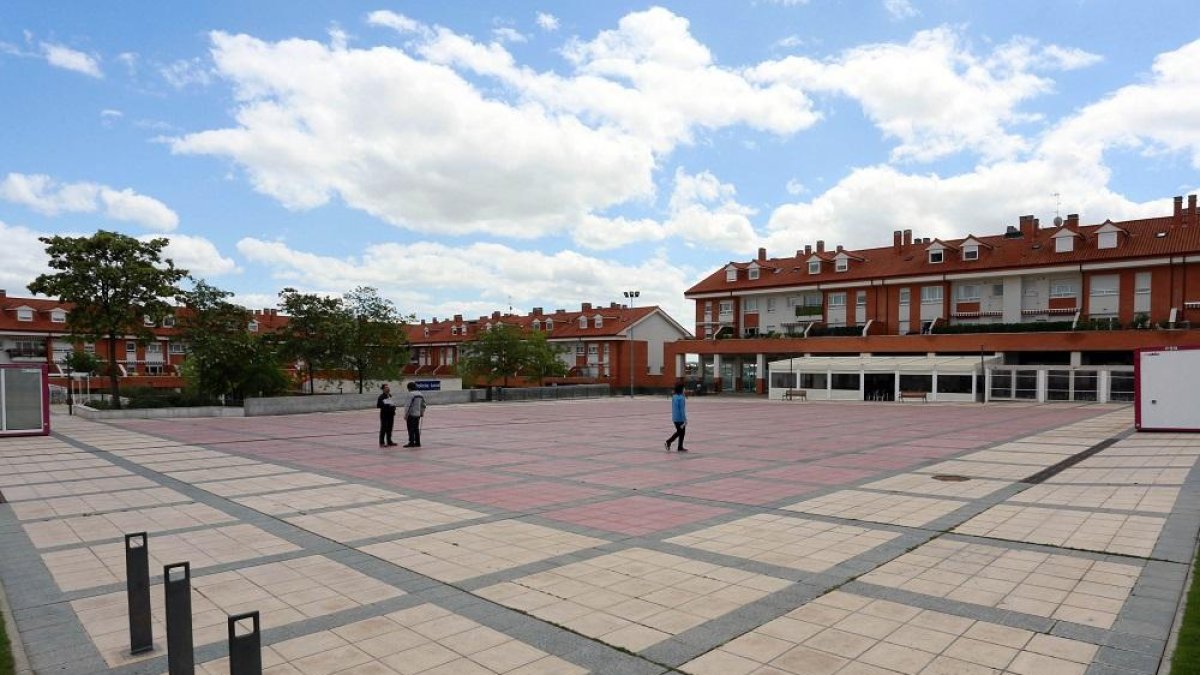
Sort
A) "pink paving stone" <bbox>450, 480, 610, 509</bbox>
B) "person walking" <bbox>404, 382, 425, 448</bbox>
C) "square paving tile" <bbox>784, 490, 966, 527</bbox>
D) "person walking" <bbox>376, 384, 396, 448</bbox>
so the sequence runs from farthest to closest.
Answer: "person walking" <bbox>376, 384, 396, 448</bbox> < "person walking" <bbox>404, 382, 425, 448</bbox> < "pink paving stone" <bbox>450, 480, 610, 509</bbox> < "square paving tile" <bbox>784, 490, 966, 527</bbox>

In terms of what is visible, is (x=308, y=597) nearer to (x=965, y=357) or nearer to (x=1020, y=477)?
(x=1020, y=477)

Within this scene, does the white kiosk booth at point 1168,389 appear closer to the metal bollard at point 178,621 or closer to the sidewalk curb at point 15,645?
the metal bollard at point 178,621

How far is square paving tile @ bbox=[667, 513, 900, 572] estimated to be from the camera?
7922 mm

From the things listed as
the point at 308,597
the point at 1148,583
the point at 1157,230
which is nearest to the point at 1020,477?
the point at 1148,583

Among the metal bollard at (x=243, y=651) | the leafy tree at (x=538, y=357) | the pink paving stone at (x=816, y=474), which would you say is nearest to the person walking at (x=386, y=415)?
the pink paving stone at (x=816, y=474)

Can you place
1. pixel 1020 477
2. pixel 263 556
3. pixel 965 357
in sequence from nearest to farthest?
pixel 263 556, pixel 1020 477, pixel 965 357

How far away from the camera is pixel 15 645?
18.1 ft

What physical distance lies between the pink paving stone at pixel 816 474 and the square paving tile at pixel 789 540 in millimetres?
3856

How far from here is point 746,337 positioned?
5897cm

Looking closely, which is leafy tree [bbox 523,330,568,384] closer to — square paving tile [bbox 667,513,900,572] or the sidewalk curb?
square paving tile [bbox 667,513,900,572]

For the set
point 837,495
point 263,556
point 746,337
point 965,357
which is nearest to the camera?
point 263,556

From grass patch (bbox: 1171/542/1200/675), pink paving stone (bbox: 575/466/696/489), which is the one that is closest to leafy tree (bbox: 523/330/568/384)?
pink paving stone (bbox: 575/466/696/489)

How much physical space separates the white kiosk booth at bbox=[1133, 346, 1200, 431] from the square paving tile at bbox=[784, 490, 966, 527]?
14825mm

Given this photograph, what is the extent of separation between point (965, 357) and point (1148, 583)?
41.7m
